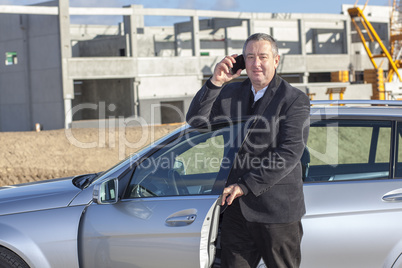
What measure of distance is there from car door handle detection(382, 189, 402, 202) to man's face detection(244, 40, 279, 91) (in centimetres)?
104

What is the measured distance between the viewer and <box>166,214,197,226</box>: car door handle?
11.6 feet

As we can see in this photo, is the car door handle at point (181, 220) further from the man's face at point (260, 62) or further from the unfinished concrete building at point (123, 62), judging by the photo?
the unfinished concrete building at point (123, 62)

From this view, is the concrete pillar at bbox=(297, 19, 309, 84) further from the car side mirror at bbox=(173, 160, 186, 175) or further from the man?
the man

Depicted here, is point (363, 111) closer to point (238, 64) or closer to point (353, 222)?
point (353, 222)

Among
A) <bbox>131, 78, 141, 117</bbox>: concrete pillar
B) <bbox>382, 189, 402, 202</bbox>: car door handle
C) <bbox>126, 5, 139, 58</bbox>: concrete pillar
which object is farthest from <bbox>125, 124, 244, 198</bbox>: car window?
<bbox>126, 5, 139, 58</bbox>: concrete pillar

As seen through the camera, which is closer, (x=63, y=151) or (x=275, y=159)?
(x=275, y=159)

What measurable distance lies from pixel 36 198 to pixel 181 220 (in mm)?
1086

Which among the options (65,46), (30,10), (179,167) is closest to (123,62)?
(65,46)

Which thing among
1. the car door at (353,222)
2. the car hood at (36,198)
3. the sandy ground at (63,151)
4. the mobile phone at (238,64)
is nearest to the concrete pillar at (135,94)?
the sandy ground at (63,151)

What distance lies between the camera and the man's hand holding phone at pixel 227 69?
11.0 ft

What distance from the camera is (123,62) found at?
128ft

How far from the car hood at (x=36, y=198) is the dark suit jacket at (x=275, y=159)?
1.27 m

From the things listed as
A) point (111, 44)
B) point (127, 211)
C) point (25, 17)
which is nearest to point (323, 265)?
point (127, 211)

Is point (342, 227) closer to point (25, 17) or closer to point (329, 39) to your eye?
point (25, 17)
